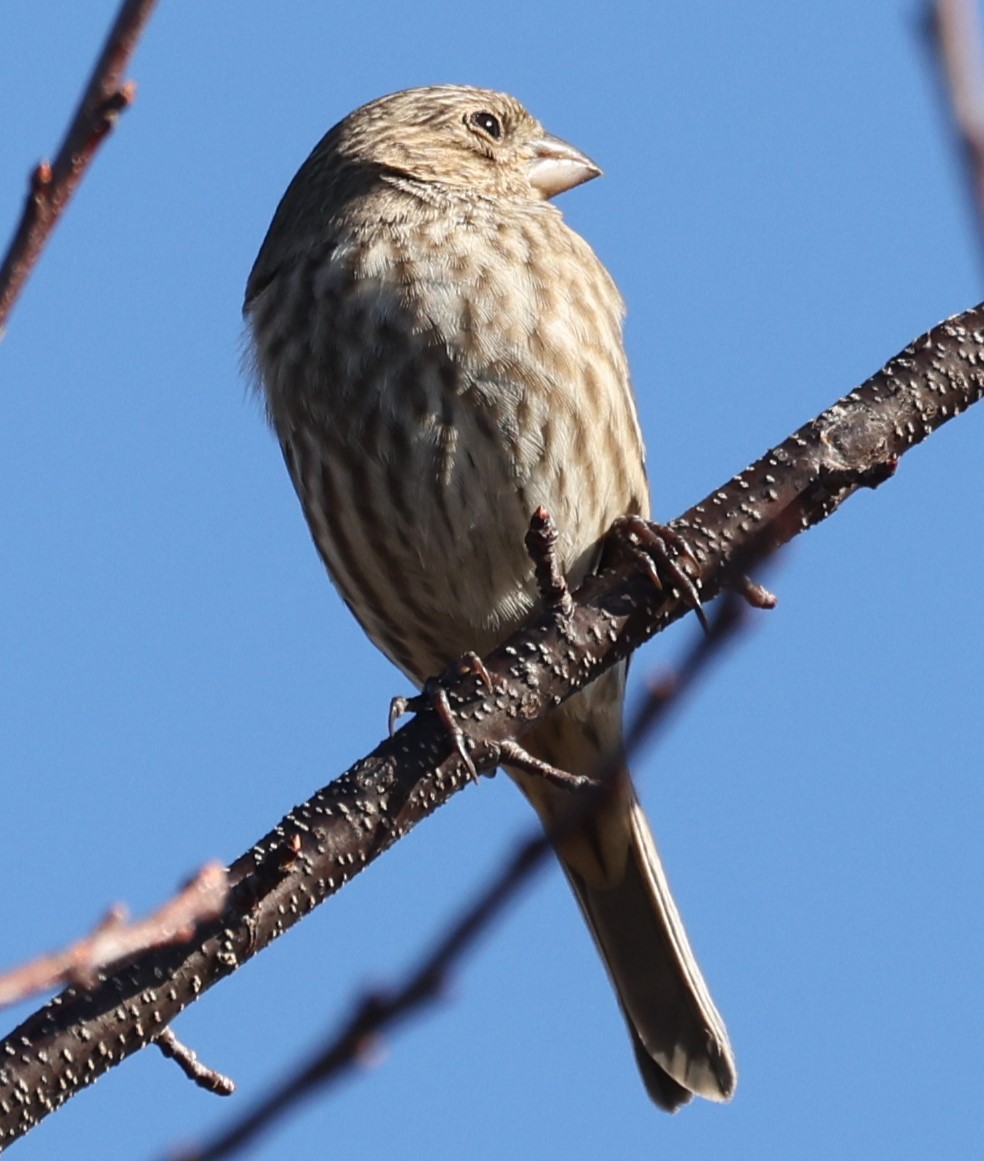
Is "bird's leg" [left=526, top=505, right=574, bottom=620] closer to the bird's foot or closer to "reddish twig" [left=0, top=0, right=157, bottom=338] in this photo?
the bird's foot

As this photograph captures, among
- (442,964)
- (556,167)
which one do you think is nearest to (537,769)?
(442,964)

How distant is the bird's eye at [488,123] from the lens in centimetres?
710

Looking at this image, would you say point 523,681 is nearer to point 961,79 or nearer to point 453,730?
point 453,730

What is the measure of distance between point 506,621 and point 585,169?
7.51 ft

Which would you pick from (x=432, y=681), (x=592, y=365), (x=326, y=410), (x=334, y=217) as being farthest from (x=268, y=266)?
(x=432, y=681)

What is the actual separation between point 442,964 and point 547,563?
2.44 metres

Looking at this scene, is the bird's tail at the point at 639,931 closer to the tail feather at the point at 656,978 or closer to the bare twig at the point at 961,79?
the tail feather at the point at 656,978

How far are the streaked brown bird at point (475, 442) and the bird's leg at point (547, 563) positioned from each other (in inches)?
43.5

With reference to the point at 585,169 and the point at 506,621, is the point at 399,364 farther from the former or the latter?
the point at 585,169

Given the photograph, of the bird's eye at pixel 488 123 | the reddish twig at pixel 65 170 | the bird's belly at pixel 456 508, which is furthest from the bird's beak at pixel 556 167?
the reddish twig at pixel 65 170

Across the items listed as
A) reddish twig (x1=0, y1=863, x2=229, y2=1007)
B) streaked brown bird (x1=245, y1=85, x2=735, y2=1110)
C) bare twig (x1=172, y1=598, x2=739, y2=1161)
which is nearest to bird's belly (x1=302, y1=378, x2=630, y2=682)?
streaked brown bird (x1=245, y1=85, x2=735, y2=1110)

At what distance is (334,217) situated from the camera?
6227 millimetres

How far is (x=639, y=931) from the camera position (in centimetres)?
606

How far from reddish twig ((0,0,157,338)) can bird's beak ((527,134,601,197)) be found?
18.0 feet
